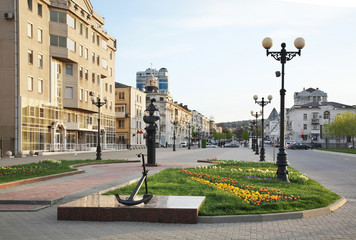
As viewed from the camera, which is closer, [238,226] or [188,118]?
[238,226]

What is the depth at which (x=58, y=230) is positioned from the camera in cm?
699

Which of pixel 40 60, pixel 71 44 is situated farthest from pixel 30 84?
pixel 71 44

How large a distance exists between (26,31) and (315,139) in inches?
3533

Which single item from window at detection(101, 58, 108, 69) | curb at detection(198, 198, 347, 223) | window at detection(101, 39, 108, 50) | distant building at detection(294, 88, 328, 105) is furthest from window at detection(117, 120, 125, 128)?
distant building at detection(294, 88, 328, 105)

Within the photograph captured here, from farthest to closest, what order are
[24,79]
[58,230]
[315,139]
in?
1. [315,139]
2. [24,79]
3. [58,230]

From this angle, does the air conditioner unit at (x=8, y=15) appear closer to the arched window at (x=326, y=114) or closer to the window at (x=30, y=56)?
the window at (x=30, y=56)

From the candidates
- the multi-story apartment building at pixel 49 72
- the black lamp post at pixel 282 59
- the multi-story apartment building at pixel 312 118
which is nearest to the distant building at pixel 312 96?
the multi-story apartment building at pixel 312 118

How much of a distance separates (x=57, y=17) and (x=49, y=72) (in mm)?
6644

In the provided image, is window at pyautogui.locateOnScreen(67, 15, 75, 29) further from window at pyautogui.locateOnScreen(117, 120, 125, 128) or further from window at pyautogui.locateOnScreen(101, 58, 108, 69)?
window at pyautogui.locateOnScreen(117, 120, 125, 128)

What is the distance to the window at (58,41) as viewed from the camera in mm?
43188

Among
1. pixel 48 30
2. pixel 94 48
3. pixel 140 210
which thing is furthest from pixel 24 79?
pixel 140 210

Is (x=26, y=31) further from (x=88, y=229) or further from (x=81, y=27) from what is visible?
(x=88, y=229)

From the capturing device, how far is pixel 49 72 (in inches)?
1693

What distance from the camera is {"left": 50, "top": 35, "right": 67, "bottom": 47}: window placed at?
43188mm
